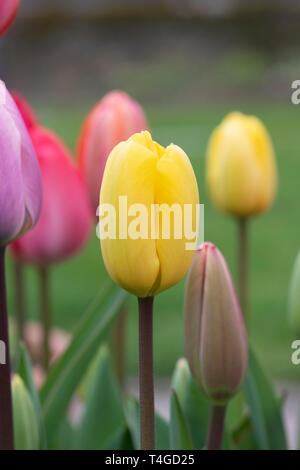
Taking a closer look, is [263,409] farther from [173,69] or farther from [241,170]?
[173,69]

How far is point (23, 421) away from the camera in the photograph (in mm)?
519

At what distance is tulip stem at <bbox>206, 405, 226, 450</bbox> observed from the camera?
498 millimetres

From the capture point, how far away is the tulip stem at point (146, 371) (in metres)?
0.41

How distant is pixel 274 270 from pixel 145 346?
3269mm

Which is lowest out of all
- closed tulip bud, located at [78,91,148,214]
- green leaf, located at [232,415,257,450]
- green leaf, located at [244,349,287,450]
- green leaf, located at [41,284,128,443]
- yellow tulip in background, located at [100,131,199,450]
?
green leaf, located at [232,415,257,450]

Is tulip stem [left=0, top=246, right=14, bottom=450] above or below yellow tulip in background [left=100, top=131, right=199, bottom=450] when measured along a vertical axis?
below

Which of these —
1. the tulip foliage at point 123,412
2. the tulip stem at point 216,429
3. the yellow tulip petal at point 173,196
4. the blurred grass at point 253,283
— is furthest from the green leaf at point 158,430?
the blurred grass at point 253,283

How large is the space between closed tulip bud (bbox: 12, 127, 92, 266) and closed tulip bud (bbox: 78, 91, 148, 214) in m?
0.02

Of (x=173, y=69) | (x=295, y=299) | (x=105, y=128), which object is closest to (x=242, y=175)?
(x=105, y=128)

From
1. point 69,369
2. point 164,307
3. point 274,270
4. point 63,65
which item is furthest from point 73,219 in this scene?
point 63,65

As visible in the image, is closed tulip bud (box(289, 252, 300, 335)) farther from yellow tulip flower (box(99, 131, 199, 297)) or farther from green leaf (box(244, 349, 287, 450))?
yellow tulip flower (box(99, 131, 199, 297))

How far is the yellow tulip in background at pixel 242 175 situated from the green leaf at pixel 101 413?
0.21 meters

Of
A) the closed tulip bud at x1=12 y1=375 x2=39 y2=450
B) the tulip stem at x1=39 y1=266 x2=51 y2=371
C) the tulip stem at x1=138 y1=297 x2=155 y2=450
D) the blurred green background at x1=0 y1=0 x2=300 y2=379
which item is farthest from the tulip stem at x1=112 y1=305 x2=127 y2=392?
the blurred green background at x1=0 y1=0 x2=300 y2=379
